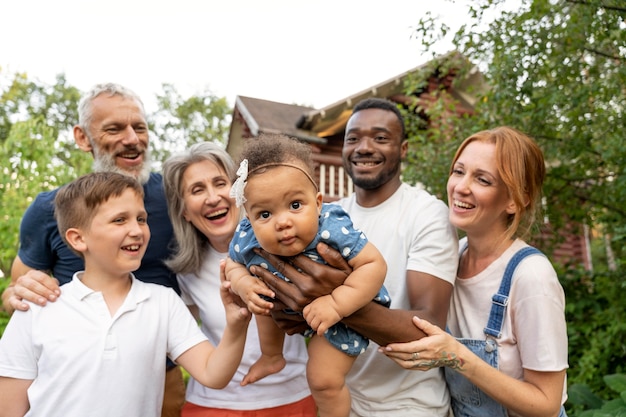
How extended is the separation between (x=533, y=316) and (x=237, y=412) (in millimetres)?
1486

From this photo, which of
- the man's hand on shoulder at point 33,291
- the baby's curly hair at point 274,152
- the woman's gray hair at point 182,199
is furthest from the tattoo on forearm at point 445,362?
the man's hand on shoulder at point 33,291

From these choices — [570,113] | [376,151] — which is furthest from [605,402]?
[376,151]

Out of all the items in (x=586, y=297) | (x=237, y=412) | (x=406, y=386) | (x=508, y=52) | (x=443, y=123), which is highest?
(x=508, y=52)

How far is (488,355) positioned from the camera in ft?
7.18

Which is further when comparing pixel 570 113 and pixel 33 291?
pixel 570 113

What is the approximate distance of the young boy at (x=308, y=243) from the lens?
1.95 metres

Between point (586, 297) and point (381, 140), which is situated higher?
point (381, 140)

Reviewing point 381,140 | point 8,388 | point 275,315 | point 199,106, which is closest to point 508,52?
point 381,140

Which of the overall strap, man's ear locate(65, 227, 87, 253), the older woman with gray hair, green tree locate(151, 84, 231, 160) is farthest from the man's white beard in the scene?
green tree locate(151, 84, 231, 160)

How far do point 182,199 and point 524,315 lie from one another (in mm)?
1879

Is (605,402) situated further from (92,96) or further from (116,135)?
(92,96)

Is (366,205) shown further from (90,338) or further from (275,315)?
(90,338)

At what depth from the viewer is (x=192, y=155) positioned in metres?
2.80

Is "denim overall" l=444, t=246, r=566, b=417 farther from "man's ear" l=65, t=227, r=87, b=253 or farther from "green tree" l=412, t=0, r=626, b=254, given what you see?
"green tree" l=412, t=0, r=626, b=254
